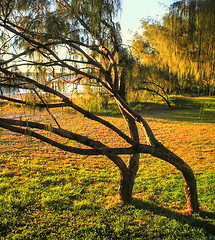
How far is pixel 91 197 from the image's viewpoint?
10.8ft

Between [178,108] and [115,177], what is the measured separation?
9778mm

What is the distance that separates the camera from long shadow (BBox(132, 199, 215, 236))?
8.58 ft

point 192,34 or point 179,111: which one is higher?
point 192,34

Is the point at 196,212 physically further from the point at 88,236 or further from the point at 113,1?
the point at 113,1

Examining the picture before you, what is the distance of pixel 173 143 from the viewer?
641 cm

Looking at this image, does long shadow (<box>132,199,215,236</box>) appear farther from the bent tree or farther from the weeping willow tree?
the weeping willow tree

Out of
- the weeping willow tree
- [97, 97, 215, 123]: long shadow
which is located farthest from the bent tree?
[97, 97, 215, 123]: long shadow

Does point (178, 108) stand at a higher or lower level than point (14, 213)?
higher

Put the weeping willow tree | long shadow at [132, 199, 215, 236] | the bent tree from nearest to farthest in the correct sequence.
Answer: the bent tree
the weeping willow tree
long shadow at [132, 199, 215, 236]

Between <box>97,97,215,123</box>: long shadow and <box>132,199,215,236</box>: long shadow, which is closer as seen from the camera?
<box>132,199,215,236</box>: long shadow

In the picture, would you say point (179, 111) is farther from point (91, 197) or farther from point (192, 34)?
point (192, 34)

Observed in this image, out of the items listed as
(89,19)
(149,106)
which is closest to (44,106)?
(89,19)

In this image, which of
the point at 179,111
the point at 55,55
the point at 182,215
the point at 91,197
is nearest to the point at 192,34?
the point at 55,55

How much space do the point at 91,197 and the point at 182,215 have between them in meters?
1.21
